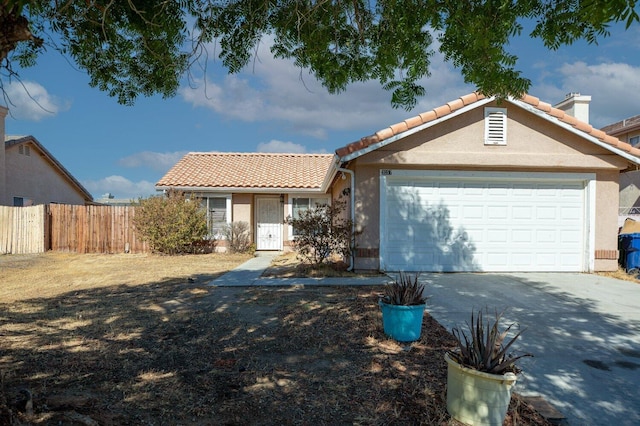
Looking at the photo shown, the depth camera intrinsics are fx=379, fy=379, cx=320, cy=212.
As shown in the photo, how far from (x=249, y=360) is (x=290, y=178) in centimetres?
1325

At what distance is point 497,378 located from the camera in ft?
8.86

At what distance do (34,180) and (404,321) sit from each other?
23975 mm

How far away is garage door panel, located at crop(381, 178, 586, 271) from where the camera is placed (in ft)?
32.9

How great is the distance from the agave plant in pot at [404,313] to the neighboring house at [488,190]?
494 centimetres

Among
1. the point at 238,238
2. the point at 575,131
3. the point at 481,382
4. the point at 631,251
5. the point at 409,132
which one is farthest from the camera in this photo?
the point at 238,238

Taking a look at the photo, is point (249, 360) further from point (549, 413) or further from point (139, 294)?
point (139, 294)

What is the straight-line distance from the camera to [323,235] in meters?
10.1

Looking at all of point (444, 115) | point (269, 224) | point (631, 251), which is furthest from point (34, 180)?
point (631, 251)

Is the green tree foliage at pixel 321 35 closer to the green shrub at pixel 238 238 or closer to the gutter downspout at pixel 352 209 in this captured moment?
the gutter downspout at pixel 352 209

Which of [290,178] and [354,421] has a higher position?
[290,178]

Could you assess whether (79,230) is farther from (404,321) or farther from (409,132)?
(404,321)

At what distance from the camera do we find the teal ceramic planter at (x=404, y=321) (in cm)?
466

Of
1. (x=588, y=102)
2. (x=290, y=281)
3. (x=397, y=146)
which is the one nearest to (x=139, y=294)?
(x=290, y=281)

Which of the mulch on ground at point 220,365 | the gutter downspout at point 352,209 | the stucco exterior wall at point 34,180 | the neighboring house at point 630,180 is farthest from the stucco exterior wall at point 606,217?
the stucco exterior wall at point 34,180
